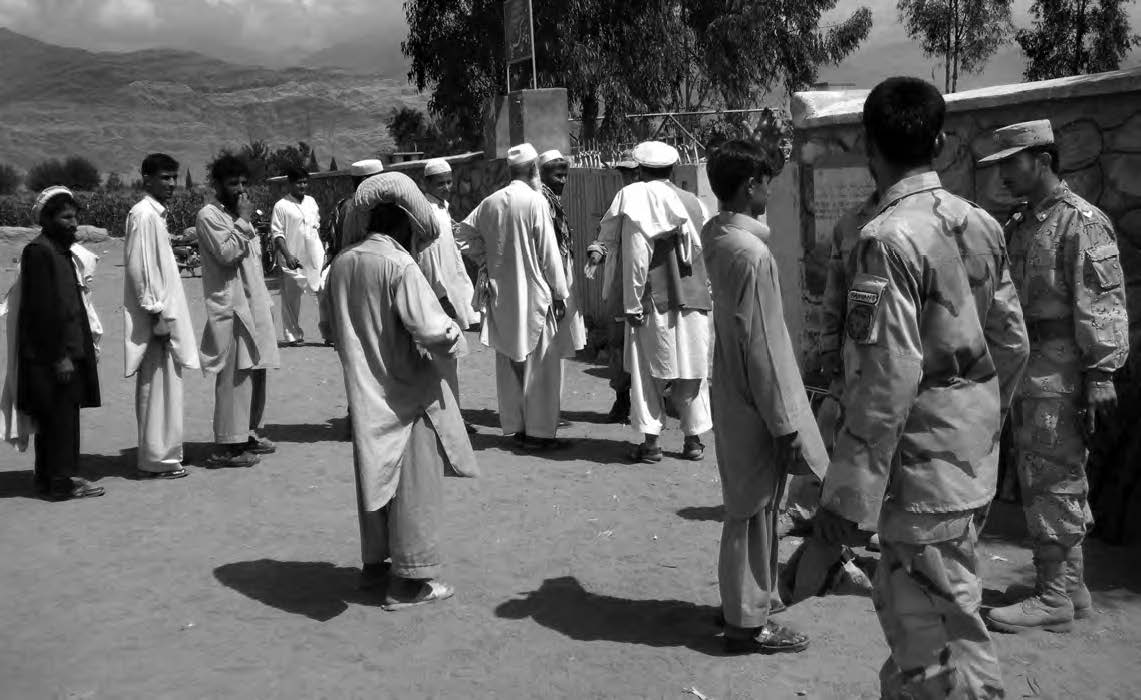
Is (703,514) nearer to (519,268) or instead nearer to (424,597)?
(424,597)

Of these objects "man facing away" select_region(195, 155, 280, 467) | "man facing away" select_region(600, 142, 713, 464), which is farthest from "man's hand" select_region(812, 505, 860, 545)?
"man facing away" select_region(195, 155, 280, 467)

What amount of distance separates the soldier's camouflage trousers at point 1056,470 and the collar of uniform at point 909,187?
6.06 ft

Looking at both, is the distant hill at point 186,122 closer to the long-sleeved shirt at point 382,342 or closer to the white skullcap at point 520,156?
the white skullcap at point 520,156

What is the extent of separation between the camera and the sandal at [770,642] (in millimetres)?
4238

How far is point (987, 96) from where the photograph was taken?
5.86 metres

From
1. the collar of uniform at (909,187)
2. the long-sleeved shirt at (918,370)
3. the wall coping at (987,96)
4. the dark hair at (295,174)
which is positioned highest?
the dark hair at (295,174)

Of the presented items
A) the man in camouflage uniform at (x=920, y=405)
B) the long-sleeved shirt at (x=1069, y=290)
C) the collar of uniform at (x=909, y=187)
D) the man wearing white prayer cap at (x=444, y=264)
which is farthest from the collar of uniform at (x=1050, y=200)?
the man wearing white prayer cap at (x=444, y=264)

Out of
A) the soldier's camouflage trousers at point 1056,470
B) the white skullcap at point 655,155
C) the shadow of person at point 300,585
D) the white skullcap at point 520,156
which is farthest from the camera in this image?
the white skullcap at point 520,156

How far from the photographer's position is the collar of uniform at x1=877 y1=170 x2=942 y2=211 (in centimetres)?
291

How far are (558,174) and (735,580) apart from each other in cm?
455

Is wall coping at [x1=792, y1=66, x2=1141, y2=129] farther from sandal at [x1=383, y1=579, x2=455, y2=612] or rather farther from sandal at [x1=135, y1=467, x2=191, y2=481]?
sandal at [x1=135, y1=467, x2=191, y2=481]

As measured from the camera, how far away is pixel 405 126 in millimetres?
50094

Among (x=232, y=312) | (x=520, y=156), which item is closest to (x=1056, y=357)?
(x=520, y=156)

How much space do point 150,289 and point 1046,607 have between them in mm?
5424
